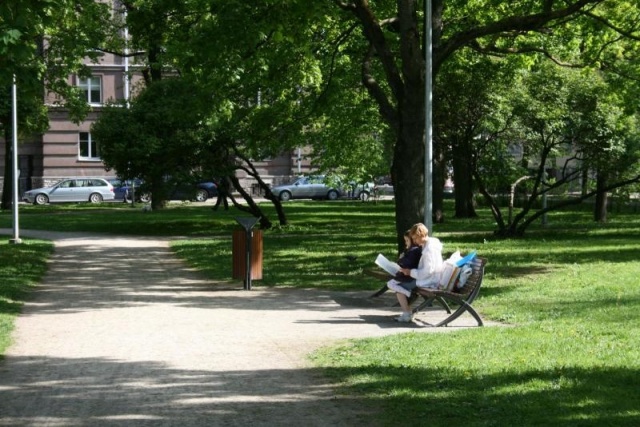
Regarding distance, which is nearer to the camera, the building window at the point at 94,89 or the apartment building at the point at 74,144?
the apartment building at the point at 74,144

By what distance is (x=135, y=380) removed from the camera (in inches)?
380

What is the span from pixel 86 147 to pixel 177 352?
50617mm

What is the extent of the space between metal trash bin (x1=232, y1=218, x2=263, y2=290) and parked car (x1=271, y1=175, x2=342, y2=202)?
43590 mm

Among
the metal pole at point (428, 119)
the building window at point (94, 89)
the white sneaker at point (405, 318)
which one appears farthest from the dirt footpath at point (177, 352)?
the building window at point (94, 89)

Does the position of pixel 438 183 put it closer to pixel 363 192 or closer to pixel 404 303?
pixel 404 303

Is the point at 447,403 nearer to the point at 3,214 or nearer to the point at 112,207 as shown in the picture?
the point at 3,214

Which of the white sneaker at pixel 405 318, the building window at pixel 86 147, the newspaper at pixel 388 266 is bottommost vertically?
the white sneaker at pixel 405 318

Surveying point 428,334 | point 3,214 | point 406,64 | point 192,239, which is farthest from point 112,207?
point 428,334

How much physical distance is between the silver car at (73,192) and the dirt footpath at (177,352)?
37757 millimetres

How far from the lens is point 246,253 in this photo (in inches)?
725

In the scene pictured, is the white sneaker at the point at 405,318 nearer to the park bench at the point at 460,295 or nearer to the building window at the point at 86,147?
the park bench at the point at 460,295

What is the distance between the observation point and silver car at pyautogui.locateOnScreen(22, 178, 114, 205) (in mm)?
56719

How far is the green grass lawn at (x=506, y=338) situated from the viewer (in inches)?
328

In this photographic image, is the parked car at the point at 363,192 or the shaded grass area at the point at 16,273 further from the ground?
the parked car at the point at 363,192
